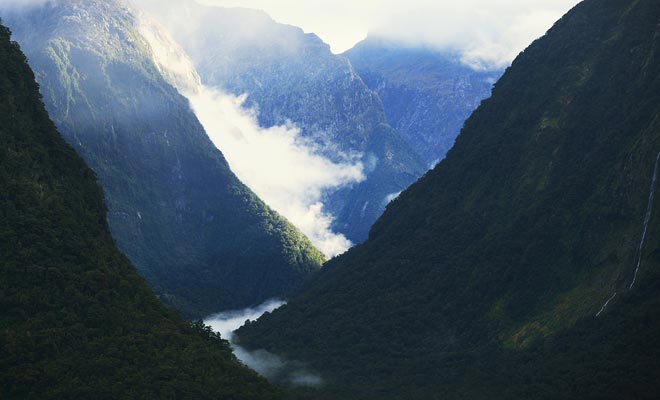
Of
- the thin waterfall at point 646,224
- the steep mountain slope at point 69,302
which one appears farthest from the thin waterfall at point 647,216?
the steep mountain slope at point 69,302

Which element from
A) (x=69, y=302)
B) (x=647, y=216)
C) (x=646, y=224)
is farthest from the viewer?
(x=647, y=216)

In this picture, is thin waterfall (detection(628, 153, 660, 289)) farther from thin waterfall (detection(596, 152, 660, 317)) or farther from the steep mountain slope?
the steep mountain slope

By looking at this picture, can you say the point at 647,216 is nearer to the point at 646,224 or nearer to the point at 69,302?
the point at 646,224

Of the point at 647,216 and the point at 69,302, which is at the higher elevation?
the point at 69,302

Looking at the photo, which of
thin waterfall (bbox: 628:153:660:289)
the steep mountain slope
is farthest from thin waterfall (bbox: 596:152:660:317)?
the steep mountain slope

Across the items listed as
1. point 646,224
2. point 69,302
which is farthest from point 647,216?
point 69,302

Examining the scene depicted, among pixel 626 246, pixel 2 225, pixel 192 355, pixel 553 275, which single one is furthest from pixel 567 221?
pixel 2 225

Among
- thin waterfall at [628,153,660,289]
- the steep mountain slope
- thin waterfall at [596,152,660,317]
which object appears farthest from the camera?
thin waterfall at [628,153,660,289]

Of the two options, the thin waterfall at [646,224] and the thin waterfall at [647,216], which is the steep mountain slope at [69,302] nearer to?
the thin waterfall at [646,224]

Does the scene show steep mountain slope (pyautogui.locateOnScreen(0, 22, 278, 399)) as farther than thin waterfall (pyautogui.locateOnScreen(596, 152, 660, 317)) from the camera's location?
No
